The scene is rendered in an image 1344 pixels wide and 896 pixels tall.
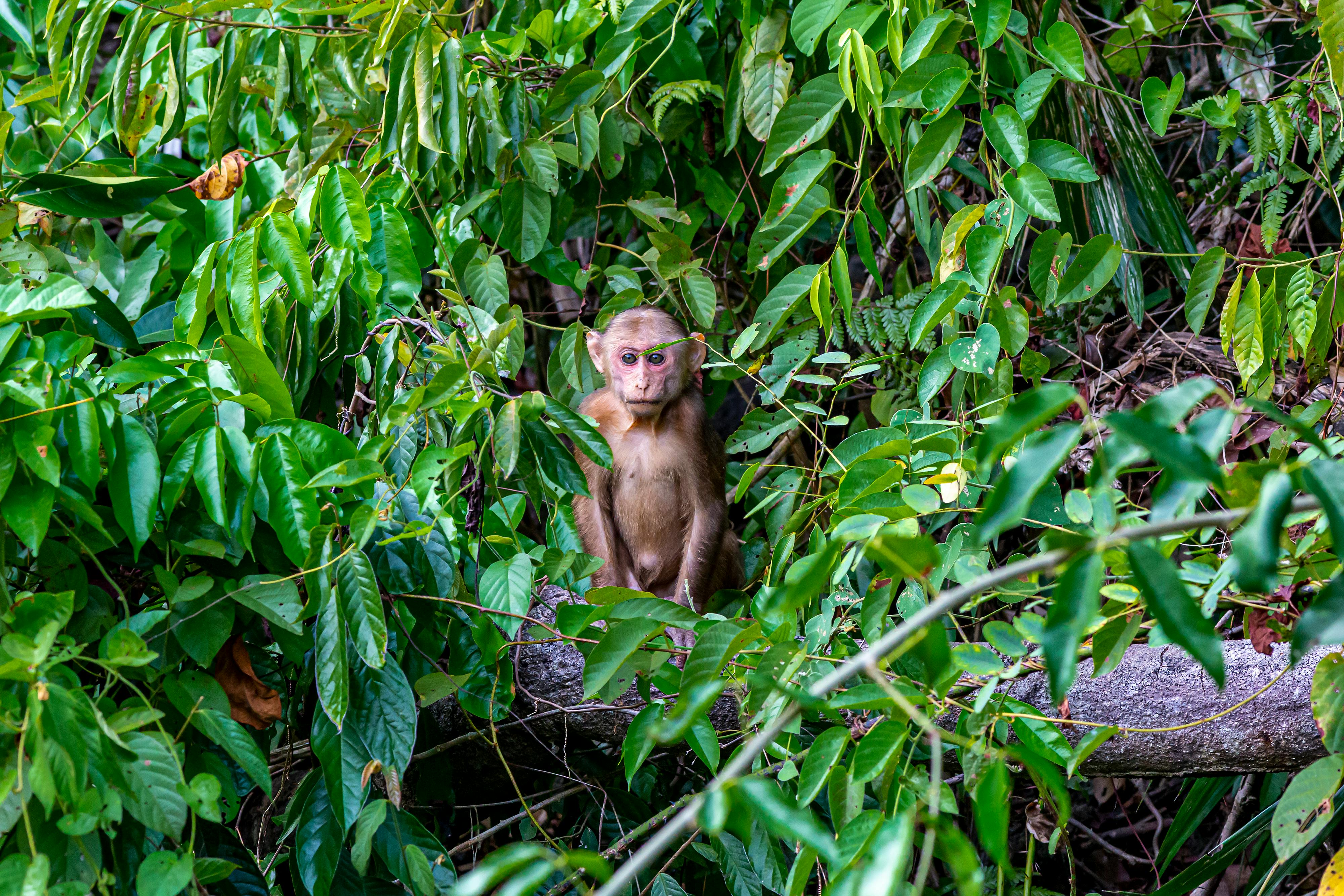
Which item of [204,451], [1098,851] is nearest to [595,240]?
[204,451]

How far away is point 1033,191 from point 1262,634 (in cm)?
104

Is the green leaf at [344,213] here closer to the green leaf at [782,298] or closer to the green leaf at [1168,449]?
the green leaf at [782,298]

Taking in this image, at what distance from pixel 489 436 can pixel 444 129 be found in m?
0.99

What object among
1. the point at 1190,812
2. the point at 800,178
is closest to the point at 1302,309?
the point at 800,178

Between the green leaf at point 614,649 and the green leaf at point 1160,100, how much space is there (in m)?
1.69

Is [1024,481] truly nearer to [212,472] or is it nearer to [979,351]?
[979,351]

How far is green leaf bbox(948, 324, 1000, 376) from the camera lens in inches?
97.0

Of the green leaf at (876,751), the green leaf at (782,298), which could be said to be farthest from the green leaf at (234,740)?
the green leaf at (782,298)

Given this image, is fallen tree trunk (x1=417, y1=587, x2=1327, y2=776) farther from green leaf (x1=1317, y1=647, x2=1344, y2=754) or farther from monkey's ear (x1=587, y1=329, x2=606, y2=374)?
monkey's ear (x1=587, y1=329, x2=606, y2=374)

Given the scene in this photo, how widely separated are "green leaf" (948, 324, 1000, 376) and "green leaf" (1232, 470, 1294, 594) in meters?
1.44

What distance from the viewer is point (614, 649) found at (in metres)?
2.35

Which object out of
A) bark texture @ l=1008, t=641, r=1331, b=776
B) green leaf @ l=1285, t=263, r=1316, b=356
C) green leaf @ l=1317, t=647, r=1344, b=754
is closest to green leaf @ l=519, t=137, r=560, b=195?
green leaf @ l=1285, t=263, r=1316, b=356

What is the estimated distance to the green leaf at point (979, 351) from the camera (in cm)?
246

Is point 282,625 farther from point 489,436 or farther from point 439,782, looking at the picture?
point 439,782
